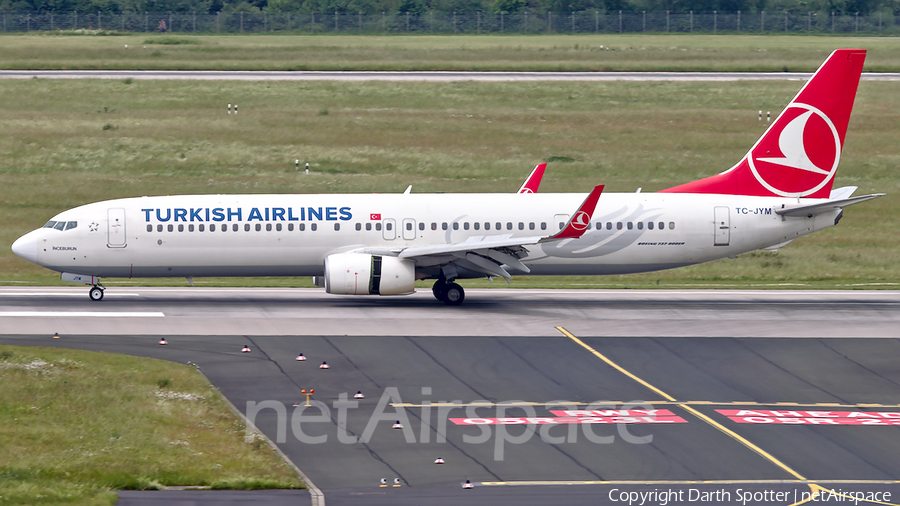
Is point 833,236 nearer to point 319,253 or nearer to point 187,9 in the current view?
point 319,253

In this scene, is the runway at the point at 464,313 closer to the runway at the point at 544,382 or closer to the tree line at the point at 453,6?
the runway at the point at 544,382

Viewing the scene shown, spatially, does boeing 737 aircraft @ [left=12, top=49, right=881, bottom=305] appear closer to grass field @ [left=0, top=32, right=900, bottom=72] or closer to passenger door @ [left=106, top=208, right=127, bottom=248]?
passenger door @ [left=106, top=208, right=127, bottom=248]

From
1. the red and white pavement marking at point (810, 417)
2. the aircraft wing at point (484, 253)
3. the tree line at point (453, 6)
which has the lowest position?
the red and white pavement marking at point (810, 417)

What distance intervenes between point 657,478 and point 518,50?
7261 cm

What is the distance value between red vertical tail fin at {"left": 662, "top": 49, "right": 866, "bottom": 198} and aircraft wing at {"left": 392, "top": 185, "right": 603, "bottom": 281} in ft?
25.2

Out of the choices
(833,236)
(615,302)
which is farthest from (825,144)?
(833,236)

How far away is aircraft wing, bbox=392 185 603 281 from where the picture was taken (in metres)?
35.1

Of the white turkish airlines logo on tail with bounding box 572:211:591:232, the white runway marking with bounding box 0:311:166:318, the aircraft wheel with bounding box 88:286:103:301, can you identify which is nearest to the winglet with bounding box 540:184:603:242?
the white turkish airlines logo on tail with bounding box 572:211:591:232

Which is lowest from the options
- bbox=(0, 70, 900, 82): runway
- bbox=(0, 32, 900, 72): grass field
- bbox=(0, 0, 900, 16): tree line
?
bbox=(0, 70, 900, 82): runway

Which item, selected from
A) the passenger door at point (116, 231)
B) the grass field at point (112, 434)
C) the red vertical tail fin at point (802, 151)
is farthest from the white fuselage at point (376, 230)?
the grass field at point (112, 434)

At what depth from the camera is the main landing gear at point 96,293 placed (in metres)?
Result: 37.6

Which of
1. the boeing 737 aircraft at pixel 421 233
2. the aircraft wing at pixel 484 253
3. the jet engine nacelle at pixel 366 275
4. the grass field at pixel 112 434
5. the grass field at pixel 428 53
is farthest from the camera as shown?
the grass field at pixel 428 53

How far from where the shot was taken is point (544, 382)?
26.3 m

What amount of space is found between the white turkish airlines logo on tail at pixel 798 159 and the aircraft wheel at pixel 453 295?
12.0 meters
